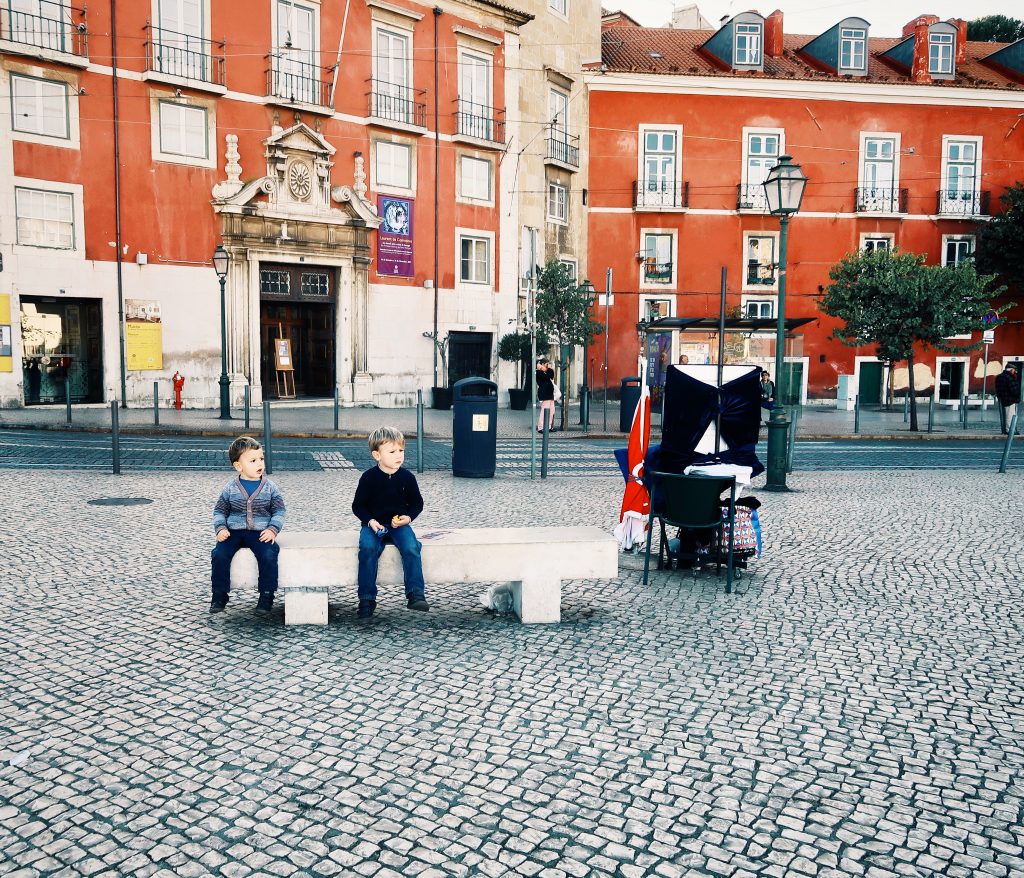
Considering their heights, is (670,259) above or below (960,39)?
below

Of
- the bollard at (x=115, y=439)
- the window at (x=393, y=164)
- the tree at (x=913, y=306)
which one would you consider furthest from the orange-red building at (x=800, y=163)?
the bollard at (x=115, y=439)

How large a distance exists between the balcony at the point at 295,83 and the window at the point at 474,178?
216 inches

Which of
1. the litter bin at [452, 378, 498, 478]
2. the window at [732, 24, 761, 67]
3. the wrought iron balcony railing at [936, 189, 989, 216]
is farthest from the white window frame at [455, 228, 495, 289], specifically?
the wrought iron balcony railing at [936, 189, 989, 216]

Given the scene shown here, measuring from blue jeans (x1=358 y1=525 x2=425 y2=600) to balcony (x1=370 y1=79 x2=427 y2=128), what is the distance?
25548 millimetres

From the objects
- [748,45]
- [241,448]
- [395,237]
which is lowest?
[241,448]

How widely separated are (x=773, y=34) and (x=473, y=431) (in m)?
33.3

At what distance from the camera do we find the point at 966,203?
3853 cm

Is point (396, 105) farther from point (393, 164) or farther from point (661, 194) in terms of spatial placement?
point (661, 194)

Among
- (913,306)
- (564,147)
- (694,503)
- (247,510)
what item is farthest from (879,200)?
(247,510)

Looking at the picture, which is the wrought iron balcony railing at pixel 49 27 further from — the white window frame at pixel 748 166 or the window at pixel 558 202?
the white window frame at pixel 748 166

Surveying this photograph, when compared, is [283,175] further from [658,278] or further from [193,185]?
[658,278]

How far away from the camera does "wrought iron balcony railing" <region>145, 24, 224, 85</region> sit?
24.5 m

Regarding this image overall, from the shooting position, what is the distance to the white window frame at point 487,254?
32.0 meters

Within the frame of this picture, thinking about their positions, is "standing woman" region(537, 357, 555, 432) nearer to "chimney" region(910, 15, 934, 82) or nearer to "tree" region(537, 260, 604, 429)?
"tree" region(537, 260, 604, 429)
